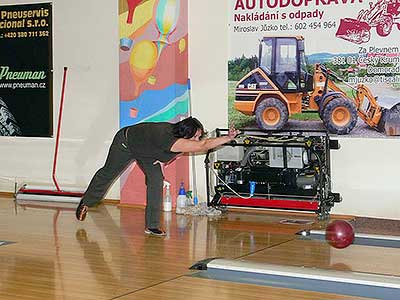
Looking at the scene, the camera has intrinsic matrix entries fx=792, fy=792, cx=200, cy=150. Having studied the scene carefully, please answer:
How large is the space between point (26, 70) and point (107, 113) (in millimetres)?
1362

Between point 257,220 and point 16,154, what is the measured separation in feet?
12.5

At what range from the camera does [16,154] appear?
10430mm

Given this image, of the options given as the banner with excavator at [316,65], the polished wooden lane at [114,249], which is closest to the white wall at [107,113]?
the banner with excavator at [316,65]

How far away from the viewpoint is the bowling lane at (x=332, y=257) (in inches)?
233

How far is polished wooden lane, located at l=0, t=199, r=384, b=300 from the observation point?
5.27 meters

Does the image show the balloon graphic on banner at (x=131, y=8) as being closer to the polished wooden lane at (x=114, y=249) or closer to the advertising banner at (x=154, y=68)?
the advertising banner at (x=154, y=68)

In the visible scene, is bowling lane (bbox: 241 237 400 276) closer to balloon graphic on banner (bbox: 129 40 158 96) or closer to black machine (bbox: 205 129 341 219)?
black machine (bbox: 205 129 341 219)

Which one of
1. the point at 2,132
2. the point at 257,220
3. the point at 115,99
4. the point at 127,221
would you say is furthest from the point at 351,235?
the point at 2,132

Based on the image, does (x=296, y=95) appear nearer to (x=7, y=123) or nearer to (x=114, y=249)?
(x=114, y=249)

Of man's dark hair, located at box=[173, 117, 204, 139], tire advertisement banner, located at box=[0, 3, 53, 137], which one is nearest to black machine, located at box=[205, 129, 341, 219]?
man's dark hair, located at box=[173, 117, 204, 139]

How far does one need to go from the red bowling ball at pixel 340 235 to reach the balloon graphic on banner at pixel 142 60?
3.55m

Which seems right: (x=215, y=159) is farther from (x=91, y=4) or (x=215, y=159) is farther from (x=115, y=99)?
(x=91, y=4)

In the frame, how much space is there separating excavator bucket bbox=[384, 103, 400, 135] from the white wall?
0.32ft

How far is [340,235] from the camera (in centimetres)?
616
